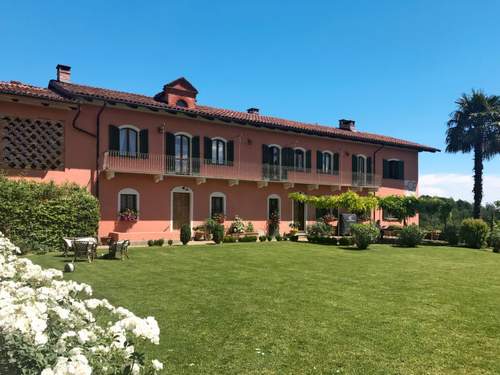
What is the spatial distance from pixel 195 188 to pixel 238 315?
15759 millimetres

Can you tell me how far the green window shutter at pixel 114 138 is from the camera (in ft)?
61.7

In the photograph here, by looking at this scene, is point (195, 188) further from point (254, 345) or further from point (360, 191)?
point (254, 345)

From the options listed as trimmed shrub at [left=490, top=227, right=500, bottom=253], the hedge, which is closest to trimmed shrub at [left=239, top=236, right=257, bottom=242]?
the hedge

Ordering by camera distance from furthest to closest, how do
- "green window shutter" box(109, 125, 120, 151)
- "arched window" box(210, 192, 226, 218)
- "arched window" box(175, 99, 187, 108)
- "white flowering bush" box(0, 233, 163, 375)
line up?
"arched window" box(210, 192, 226, 218) → "arched window" box(175, 99, 187, 108) → "green window shutter" box(109, 125, 120, 151) → "white flowering bush" box(0, 233, 163, 375)

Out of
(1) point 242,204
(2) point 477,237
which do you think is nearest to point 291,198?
(1) point 242,204

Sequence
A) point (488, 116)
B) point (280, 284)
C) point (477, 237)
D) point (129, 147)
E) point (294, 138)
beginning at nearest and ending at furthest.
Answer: point (280, 284) < point (129, 147) < point (477, 237) < point (294, 138) < point (488, 116)

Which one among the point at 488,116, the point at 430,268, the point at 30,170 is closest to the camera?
the point at 430,268

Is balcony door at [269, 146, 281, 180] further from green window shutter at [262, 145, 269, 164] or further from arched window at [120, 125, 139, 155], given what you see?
arched window at [120, 125, 139, 155]

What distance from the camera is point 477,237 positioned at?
20.9m

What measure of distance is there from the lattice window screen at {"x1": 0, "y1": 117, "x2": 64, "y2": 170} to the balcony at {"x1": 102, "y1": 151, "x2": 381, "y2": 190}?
2.00 metres

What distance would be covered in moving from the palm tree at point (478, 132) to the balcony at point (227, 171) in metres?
6.51

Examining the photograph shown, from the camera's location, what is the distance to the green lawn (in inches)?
180

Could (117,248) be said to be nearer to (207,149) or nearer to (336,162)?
(207,149)

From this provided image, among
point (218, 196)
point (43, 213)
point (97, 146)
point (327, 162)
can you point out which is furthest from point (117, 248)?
point (327, 162)
